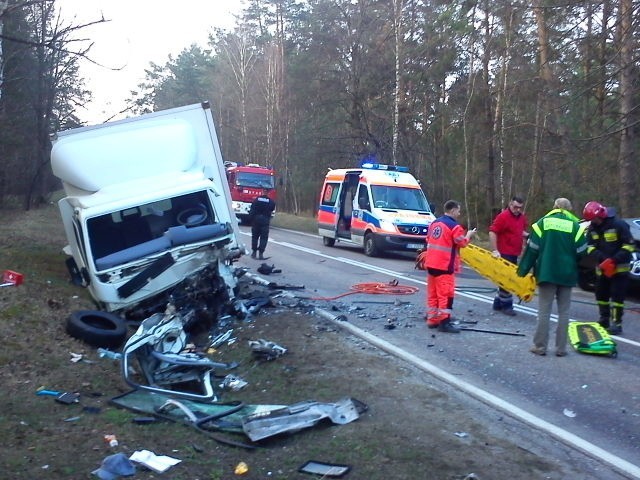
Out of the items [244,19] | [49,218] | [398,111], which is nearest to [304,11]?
[244,19]

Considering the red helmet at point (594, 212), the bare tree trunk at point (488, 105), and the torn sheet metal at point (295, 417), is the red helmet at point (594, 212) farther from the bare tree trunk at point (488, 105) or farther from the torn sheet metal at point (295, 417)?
the bare tree trunk at point (488, 105)

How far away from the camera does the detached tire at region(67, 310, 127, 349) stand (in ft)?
30.8

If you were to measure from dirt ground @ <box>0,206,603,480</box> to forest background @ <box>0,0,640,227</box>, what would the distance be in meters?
11.7

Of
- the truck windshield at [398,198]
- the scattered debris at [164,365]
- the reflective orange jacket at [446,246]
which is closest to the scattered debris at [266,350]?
the scattered debris at [164,365]

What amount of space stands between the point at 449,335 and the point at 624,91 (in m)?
12.8

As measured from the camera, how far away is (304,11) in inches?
2195

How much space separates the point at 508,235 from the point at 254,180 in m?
25.4

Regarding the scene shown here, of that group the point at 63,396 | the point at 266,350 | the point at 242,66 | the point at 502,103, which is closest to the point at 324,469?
the point at 63,396

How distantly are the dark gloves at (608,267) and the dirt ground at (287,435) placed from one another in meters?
3.47

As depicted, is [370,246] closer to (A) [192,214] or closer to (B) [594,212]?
(A) [192,214]

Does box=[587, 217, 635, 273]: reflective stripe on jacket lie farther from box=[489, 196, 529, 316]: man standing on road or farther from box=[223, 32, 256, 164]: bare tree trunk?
box=[223, 32, 256, 164]: bare tree trunk

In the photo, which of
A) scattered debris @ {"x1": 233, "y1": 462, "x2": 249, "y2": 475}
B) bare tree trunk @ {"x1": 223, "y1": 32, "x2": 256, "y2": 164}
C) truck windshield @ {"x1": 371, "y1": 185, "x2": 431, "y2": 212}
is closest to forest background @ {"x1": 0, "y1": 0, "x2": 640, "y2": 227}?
bare tree trunk @ {"x1": 223, "y1": 32, "x2": 256, "y2": 164}

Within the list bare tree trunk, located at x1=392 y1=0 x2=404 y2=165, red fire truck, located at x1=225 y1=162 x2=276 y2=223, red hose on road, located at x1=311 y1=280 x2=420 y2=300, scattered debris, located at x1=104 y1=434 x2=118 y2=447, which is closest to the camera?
scattered debris, located at x1=104 y1=434 x2=118 y2=447

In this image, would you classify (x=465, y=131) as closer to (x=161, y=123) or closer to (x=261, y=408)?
(x=161, y=123)
